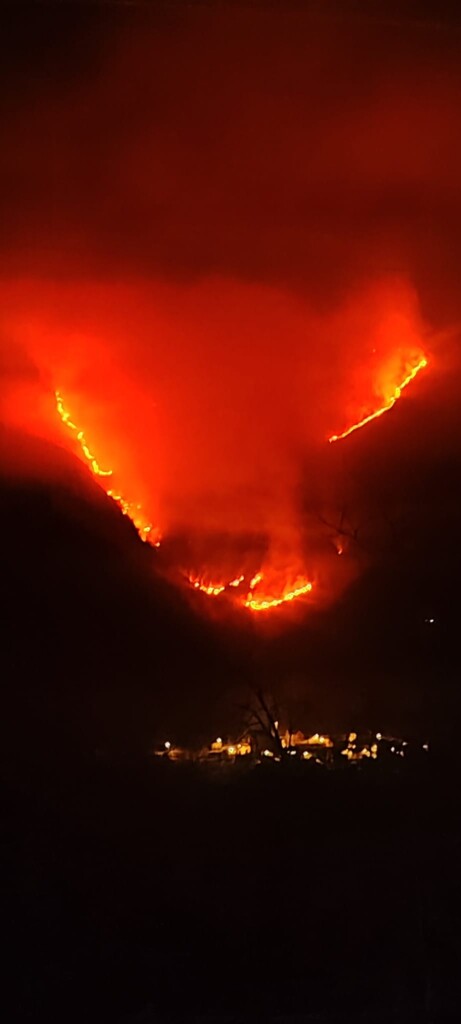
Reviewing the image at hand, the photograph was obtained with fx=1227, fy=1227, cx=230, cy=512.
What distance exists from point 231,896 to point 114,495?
1227 millimetres

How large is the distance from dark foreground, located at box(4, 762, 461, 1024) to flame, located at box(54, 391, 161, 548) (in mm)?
678

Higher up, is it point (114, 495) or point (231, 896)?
point (114, 495)

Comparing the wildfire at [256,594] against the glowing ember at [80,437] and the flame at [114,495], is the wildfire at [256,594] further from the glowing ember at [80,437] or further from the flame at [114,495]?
the glowing ember at [80,437]

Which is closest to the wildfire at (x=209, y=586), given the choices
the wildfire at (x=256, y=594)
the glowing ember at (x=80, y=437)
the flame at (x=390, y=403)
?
the wildfire at (x=256, y=594)

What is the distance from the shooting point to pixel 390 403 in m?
3.82

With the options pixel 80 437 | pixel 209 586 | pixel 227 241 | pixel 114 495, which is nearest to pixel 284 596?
pixel 209 586

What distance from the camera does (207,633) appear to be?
3.62 meters

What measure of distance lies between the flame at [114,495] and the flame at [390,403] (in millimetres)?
624

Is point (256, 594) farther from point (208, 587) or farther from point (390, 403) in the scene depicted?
point (390, 403)

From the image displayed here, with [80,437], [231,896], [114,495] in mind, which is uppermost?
[80,437]

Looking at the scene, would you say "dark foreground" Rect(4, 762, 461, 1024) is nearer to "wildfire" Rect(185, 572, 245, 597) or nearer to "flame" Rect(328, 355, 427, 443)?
"wildfire" Rect(185, 572, 245, 597)

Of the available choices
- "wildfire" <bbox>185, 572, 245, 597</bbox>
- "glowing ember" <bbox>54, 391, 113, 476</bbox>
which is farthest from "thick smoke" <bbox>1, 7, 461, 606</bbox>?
"wildfire" <bbox>185, 572, 245, 597</bbox>

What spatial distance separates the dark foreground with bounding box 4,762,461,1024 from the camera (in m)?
3.33

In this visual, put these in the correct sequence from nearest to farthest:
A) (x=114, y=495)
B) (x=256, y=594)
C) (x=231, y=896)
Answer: (x=231, y=896) → (x=256, y=594) → (x=114, y=495)
